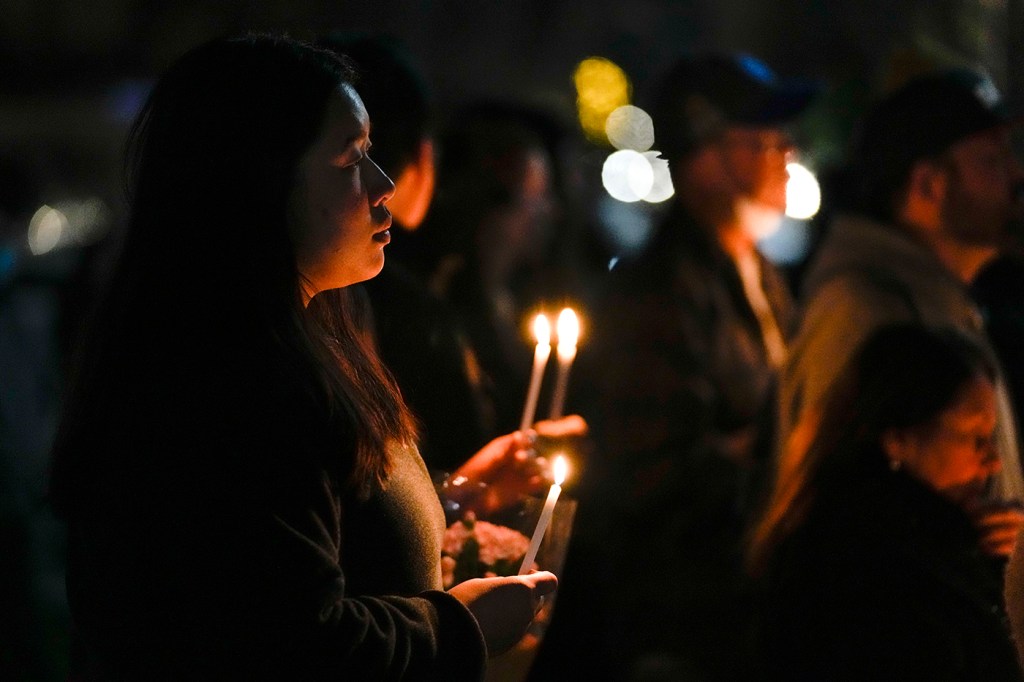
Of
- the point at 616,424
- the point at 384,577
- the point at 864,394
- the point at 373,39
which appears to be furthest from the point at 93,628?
the point at 616,424

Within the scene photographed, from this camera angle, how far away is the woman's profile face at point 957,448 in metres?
2.98


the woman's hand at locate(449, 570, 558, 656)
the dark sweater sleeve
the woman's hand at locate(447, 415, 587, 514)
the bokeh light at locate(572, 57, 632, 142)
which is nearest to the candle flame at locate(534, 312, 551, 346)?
the woman's hand at locate(447, 415, 587, 514)

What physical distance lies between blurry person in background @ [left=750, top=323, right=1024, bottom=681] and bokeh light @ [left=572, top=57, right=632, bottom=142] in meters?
10.5

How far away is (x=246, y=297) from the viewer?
5.62 ft

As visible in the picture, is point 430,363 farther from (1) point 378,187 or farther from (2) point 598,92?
(2) point 598,92

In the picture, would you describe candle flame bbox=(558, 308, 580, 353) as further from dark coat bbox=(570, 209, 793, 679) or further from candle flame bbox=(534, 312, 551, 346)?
dark coat bbox=(570, 209, 793, 679)

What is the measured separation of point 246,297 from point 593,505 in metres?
2.75

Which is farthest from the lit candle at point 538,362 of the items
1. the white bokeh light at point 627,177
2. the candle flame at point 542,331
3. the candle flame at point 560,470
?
the white bokeh light at point 627,177

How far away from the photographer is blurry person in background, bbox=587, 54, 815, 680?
13.8 feet

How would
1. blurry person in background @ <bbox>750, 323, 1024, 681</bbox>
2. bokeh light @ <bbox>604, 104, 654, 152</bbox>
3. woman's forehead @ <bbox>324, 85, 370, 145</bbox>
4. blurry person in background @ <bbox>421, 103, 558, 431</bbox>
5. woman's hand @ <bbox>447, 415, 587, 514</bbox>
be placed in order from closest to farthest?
woman's forehead @ <bbox>324, 85, 370, 145</bbox> < woman's hand @ <bbox>447, 415, 587, 514</bbox> < blurry person in background @ <bbox>750, 323, 1024, 681</bbox> < blurry person in background @ <bbox>421, 103, 558, 431</bbox> < bokeh light @ <bbox>604, 104, 654, 152</bbox>

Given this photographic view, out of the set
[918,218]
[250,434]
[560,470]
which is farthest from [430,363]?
[918,218]

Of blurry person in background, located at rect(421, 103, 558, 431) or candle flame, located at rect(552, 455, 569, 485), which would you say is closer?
candle flame, located at rect(552, 455, 569, 485)

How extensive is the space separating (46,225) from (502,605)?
14065 mm

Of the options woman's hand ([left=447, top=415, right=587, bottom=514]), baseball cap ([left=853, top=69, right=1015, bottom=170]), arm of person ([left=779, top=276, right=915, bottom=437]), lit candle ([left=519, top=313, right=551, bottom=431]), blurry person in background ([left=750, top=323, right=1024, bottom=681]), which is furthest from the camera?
baseball cap ([left=853, top=69, right=1015, bottom=170])
